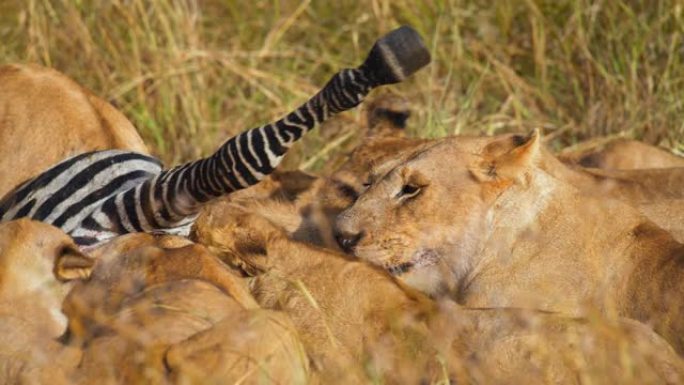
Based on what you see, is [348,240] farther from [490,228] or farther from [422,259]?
[490,228]

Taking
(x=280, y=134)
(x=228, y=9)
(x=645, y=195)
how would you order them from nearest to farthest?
(x=280, y=134)
(x=645, y=195)
(x=228, y=9)

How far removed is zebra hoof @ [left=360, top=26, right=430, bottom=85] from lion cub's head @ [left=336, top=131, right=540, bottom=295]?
0.48 meters

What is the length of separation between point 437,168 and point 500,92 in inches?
108

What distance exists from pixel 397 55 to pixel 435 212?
0.60 meters

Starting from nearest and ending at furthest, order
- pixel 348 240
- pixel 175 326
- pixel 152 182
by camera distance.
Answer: pixel 175 326, pixel 348 240, pixel 152 182

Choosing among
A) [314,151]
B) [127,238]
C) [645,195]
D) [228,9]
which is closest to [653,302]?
[645,195]

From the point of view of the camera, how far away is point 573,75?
24.1 ft

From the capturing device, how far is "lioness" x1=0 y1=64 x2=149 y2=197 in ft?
17.2

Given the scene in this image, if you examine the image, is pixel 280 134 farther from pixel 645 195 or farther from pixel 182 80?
pixel 182 80

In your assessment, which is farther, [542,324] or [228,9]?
[228,9]

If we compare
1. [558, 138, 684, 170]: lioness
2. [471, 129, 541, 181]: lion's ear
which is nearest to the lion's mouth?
[471, 129, 541, 181]: lion's ear

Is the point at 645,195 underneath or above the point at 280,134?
underneath

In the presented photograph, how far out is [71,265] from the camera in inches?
A: 159

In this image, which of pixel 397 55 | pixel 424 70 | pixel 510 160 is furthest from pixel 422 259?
pixel 424 70
